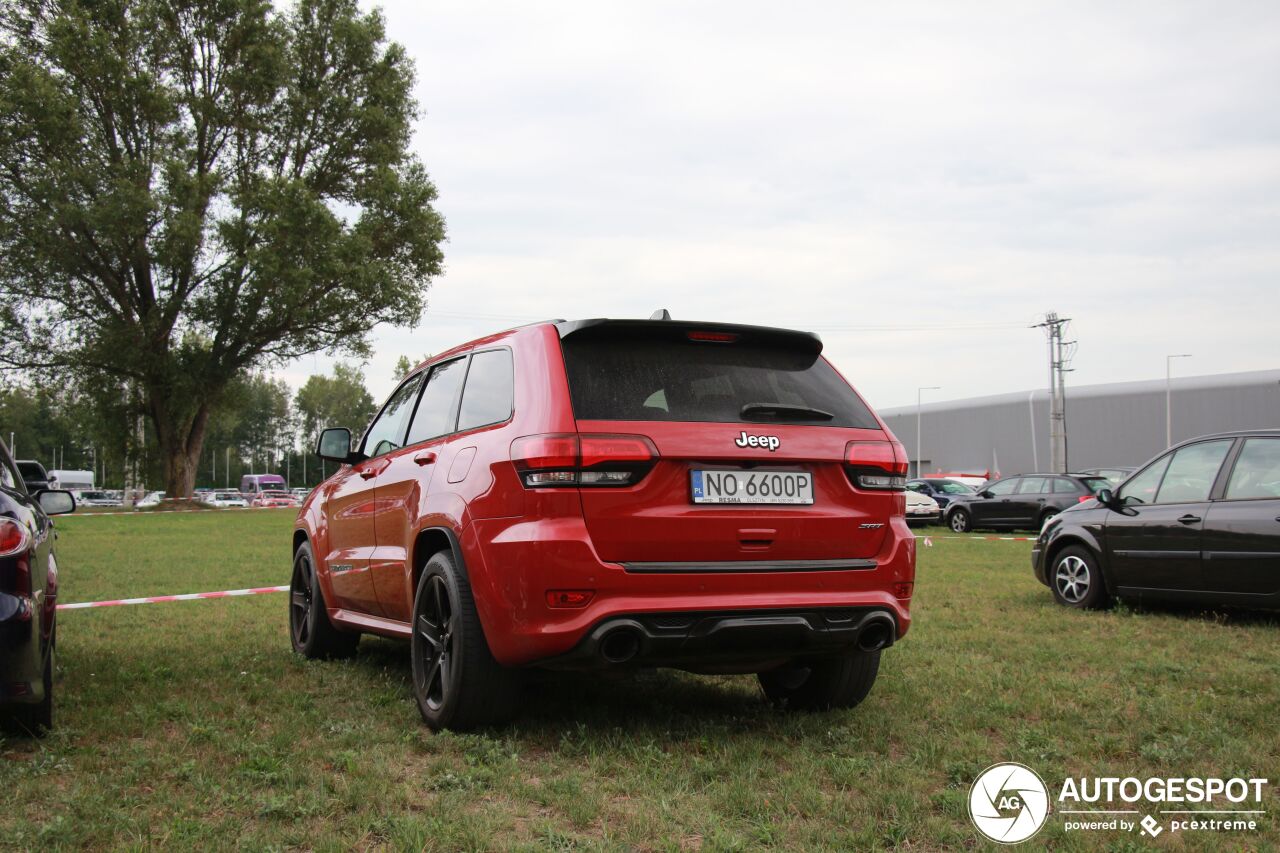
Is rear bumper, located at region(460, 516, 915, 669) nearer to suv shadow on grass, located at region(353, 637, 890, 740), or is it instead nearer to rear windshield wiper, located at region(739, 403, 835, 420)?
suv shadow on grass, located at region(353, 637, 890, 740)

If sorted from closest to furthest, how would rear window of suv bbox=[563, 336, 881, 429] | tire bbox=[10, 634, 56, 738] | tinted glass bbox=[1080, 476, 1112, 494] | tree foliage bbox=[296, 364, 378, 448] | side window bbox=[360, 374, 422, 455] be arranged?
rear window of suv bbox=[563, 336, 881, 429]
tire bbox=[10, 634, 56, 738]
side window bbox=[360, 374, 422, 455]
tinted glass bbox=[1080, 476, 1112, 494]
tree foliage bbox=[296, 364, 378, 448]

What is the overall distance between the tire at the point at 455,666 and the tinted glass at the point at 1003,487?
78.4 ft

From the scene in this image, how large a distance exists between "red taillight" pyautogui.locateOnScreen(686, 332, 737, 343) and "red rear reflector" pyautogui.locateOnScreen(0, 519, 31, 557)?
2.73m

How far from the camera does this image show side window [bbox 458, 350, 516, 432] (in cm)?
496

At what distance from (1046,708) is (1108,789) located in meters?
1.41

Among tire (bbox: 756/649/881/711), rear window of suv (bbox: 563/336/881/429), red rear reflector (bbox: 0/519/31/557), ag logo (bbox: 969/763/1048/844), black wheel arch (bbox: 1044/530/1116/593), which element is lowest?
ag logo (bbox: 969/763/1048/844)

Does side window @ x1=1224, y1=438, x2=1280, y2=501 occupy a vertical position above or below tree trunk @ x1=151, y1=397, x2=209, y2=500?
below

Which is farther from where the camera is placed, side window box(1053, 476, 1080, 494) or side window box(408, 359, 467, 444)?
side window box(1053, 476, 1080, 494)

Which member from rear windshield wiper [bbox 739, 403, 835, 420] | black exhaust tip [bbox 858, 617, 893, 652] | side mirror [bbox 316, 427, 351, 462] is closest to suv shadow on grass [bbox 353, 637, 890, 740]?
black exhaust tip [bbox 858, 617, 893, 652]

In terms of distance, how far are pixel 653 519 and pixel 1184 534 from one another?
595 cm

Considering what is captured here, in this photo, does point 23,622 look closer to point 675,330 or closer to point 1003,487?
point 675,330

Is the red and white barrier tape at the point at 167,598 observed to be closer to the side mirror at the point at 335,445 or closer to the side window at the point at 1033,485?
the side mirror at the point at 335,445

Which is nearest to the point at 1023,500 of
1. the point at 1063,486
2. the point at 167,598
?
the point at 1063,486

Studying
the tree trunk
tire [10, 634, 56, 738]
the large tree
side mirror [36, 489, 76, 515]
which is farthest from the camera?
the tree trunk
